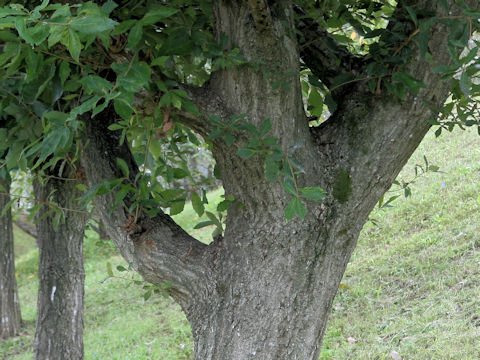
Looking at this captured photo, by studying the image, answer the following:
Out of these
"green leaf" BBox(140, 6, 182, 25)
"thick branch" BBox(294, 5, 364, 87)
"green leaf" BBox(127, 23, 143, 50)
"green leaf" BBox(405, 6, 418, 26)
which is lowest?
"green leaf" BBox(127, 23, 143, 50)

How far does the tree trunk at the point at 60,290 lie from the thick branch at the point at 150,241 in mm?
1739

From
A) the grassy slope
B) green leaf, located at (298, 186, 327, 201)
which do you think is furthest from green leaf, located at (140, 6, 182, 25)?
the grassy slope

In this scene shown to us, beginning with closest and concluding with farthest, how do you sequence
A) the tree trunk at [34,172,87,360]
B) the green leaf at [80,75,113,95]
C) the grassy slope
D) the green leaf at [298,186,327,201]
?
the green leaf at [80,75,113,95] → the green leaf at [298,186,327,201] → the tree trunk at [34,172,87,360] → the grassy slope

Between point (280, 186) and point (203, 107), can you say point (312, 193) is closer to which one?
point (280, 186)

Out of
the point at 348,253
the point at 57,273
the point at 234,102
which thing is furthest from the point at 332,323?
the point at 234,102

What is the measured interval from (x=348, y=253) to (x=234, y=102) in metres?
Answer: 0.69

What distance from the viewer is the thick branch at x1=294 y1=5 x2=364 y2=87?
6.81ft

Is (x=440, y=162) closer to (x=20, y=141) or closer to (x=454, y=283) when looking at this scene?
(x=454, y=283)

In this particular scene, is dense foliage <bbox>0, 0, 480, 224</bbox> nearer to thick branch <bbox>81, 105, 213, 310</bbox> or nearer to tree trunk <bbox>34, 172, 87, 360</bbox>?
thick branch <bbox>81, 105, 213, 310</bbox>

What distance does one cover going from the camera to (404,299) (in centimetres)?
484

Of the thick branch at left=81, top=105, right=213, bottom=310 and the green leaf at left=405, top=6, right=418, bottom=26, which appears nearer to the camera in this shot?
the green leaf at left=405, top=6, right=418, bottom=26

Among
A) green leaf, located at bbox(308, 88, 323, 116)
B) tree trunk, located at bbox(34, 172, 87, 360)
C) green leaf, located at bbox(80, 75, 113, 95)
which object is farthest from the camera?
tree trunk, located at bbox(34, 172, 87, 360)

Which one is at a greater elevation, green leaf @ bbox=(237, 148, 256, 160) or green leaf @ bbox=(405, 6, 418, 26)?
green leaf @ bbox=(405, 6, 418, 26)

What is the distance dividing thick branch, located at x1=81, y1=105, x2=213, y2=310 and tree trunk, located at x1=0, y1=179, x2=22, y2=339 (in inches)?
223
